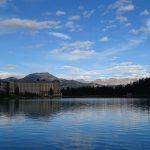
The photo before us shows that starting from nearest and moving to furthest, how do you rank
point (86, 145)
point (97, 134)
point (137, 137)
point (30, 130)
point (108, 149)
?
point (108, 149) < point (86, 145) < point (137, 137) < point (97, 134) < point (30, 130)

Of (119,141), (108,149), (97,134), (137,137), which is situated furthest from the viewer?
(97,134)

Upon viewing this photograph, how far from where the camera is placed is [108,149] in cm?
3000

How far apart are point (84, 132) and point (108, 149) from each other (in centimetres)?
1122

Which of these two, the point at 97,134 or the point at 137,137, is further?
the point at 97,134

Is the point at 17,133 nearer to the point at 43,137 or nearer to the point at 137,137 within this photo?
the point at 43,137

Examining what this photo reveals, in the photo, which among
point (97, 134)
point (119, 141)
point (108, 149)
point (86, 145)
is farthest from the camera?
point (97, 134)

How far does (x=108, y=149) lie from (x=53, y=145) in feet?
16.8

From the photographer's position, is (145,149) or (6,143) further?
(6,143)

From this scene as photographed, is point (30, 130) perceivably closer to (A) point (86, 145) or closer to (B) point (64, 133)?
(B) point (64, 133)

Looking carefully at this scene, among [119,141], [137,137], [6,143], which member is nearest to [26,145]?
[6,143]

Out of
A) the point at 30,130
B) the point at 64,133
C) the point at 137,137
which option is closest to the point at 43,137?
the point at 64,133

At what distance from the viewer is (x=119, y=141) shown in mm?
34156

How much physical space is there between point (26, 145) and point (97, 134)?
30.8ft

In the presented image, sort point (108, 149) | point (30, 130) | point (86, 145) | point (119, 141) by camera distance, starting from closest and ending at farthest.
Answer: point (108, 149) < point (86, 145) < point (119, 141) < point (30, 130)
